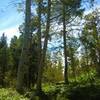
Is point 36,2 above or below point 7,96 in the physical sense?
above

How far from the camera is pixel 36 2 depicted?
22.7 m

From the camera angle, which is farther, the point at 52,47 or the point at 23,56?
the point at 52,47

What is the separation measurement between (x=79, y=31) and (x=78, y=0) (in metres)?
8.20

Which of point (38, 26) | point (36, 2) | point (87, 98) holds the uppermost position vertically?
point (36, 2)

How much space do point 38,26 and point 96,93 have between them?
7.84 m

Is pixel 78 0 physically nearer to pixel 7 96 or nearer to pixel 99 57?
pixel 7 96

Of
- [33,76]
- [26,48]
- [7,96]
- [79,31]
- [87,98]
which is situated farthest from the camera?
[33,76]

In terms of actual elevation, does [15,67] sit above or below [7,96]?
above

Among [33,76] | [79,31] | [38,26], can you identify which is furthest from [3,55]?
[38,26]

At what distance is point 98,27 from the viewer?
4038 cm

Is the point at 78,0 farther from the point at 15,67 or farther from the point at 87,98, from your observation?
the point at 15,67

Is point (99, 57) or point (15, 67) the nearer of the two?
point (99, 57)

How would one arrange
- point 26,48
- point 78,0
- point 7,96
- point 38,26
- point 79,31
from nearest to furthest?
point 7,96 < point 26,48 < point 78,0 < point 38,26 < point 79,31

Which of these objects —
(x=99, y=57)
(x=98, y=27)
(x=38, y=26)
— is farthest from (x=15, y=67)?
(x=38, y=26)
